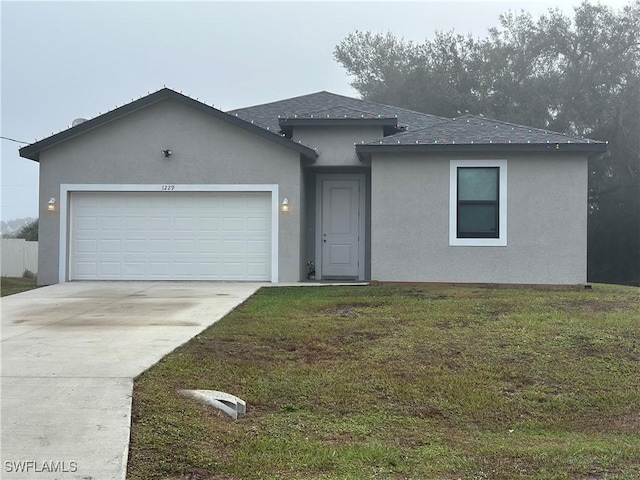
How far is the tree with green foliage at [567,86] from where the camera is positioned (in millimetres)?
29703

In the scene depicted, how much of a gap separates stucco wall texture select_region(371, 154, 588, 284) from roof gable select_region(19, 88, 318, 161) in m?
2.06

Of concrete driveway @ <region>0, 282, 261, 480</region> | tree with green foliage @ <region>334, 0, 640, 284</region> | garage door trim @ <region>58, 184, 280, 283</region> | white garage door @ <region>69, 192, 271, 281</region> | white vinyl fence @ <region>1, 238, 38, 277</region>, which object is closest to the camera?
concrete driveway @ <region>0, 282, 261, 480</region>

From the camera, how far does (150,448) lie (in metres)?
4.40

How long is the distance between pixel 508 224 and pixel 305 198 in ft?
15.9

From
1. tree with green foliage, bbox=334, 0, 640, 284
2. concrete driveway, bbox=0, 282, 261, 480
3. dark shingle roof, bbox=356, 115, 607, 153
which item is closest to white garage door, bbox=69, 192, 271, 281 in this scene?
concrete driveway, bbox=0, 282, 261, 480

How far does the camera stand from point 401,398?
6.00 m

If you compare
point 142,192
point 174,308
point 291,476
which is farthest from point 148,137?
point 291,476

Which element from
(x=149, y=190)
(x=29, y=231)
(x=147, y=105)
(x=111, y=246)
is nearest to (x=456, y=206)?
(x=149, y=190)

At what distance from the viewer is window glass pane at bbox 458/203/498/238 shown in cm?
1398

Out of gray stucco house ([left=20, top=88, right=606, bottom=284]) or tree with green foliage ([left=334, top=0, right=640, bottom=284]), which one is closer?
gray stucco house ([left=20, top=88, right=606, bottom=284])

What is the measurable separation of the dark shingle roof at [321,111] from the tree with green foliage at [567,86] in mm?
15429

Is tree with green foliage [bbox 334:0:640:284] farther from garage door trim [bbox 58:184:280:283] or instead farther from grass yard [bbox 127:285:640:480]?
grass yard [bbox 127:285:640:480]

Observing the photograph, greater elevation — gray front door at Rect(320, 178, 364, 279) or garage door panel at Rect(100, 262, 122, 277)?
gray front door at Rect(320, 178, 364, 279)

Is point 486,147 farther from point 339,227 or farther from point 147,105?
point 147,105
